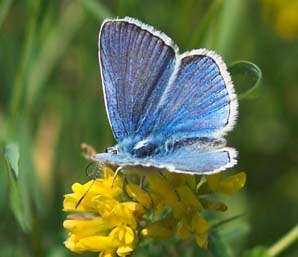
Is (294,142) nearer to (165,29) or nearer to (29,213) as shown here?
(165,29)

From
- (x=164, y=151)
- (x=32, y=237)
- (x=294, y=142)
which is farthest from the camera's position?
(x=294, y=142)

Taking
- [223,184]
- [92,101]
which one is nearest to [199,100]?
[223,184]

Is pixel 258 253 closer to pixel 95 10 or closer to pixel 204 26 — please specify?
pixel 204 26

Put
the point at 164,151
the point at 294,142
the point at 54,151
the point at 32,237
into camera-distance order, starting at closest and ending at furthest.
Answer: the point at 164,151
the point at 32,237
the point at 54,151
the point at 294,142

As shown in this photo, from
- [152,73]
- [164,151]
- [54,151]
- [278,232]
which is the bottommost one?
[278,232]

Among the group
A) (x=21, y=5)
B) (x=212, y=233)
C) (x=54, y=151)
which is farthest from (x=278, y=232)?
(x=21, y=5)

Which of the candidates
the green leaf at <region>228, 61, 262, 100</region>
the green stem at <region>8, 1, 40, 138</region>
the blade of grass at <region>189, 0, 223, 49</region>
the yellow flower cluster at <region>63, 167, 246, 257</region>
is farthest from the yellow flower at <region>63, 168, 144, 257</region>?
the blade of grass at <region>189, 0, 223, 49</region>
